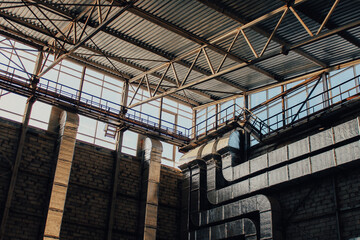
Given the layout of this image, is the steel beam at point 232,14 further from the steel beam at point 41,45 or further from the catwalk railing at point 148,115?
the steel beam at point 41,45

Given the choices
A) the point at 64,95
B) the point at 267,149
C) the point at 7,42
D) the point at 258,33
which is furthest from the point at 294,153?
the point at 7,42

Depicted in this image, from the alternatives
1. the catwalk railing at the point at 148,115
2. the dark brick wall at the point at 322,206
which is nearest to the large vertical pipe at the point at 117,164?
the catwalk railing at the point at 148,115

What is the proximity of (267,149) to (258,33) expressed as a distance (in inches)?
265

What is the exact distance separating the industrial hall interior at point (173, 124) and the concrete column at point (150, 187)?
7cm

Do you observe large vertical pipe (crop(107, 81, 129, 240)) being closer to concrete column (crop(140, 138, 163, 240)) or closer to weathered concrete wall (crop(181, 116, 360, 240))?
concrete column (crop(140, 138, 163, 240))

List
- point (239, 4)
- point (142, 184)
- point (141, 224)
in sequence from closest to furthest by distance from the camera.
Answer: point (239, 4), point (141, 224), point (142, 184)

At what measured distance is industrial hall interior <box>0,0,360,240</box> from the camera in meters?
19.2

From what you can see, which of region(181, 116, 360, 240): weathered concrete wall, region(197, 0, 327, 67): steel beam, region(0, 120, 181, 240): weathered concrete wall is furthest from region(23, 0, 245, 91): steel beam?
region(0, 120, 181, 240): weathered concrete wall

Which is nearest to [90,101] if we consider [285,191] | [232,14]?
[232,14]

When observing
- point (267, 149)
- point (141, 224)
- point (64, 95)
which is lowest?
point (141, 224)

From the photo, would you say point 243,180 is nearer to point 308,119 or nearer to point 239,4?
point 308,119

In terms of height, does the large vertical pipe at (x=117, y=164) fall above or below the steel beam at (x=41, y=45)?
below

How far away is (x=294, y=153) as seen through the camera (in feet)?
65.7

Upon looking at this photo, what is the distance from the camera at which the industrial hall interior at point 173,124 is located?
19.2 meters
